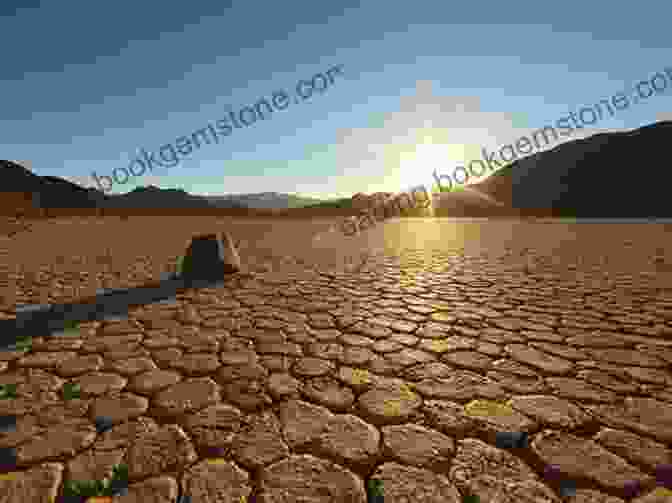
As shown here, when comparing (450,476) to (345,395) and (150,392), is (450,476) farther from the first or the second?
(150,392)

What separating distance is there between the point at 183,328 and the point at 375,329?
1.55 metres

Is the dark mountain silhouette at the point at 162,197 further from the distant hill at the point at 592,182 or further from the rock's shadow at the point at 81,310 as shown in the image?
the rock's shadow at the point at 81,310

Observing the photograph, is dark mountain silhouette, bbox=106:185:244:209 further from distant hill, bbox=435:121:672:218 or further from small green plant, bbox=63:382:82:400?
small green plant, bbox=63:382:82:400

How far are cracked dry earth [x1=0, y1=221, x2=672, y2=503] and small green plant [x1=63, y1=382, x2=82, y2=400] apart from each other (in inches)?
1.2

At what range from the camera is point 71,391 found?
159 cm

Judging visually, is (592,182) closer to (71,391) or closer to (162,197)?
(71,391)

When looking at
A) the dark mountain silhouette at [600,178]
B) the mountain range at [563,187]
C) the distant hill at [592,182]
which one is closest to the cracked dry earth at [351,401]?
the mountain range at [563,187]

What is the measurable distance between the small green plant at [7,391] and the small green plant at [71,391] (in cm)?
20

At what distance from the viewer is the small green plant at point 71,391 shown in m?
1.54

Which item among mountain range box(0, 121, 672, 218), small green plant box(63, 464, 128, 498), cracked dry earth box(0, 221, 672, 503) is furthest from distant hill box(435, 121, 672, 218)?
small green plant box(63, 464, 128, 498)

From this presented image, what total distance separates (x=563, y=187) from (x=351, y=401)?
54288 mm

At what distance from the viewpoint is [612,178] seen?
3925cm

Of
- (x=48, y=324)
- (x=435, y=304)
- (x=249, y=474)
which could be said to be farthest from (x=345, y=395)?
(x=48, y=324)

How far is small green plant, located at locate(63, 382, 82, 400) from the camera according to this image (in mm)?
1540
